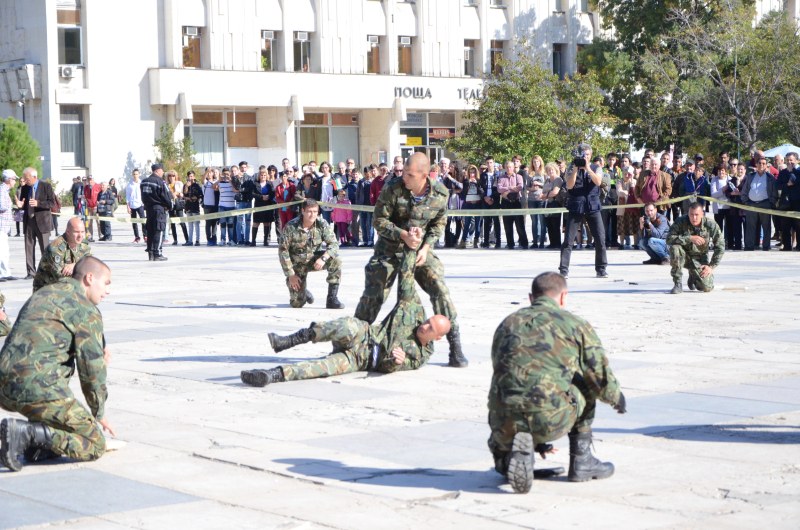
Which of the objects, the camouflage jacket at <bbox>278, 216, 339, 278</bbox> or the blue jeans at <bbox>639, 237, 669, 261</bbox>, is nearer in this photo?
the camouflage jacket at <bbox>278, 216, 339, 278</bbox>

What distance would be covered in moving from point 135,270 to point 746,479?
17700 millimetres

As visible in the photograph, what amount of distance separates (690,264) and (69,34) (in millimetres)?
39707

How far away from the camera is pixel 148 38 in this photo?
2104 inches

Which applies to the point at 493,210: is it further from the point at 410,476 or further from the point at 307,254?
the point at 410,476

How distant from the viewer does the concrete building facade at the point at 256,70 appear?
52.3 m

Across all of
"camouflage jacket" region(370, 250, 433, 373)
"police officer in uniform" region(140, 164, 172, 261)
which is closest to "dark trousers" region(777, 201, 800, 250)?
"police officer in uniform" region(140, 164, 172, 261)

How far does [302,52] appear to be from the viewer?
57688 mm

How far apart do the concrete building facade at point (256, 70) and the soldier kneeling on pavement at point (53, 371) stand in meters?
41.3

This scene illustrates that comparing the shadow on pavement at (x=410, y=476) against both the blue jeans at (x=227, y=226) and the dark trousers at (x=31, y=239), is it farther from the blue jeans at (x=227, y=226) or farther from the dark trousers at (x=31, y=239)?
the blue jeans at (x=227, y=226)

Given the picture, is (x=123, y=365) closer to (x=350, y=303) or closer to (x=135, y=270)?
(x=350, y=303)

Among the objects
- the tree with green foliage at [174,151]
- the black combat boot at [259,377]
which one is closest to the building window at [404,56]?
the tree with green foliage at [174,151]

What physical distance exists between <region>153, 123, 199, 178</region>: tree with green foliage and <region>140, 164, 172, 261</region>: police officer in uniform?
26418mm

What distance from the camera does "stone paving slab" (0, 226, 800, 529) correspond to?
638cm

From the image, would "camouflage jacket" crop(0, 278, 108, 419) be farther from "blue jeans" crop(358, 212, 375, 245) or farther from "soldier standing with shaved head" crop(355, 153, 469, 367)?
"blue jeans" crop(358, 212, 375, 245)
